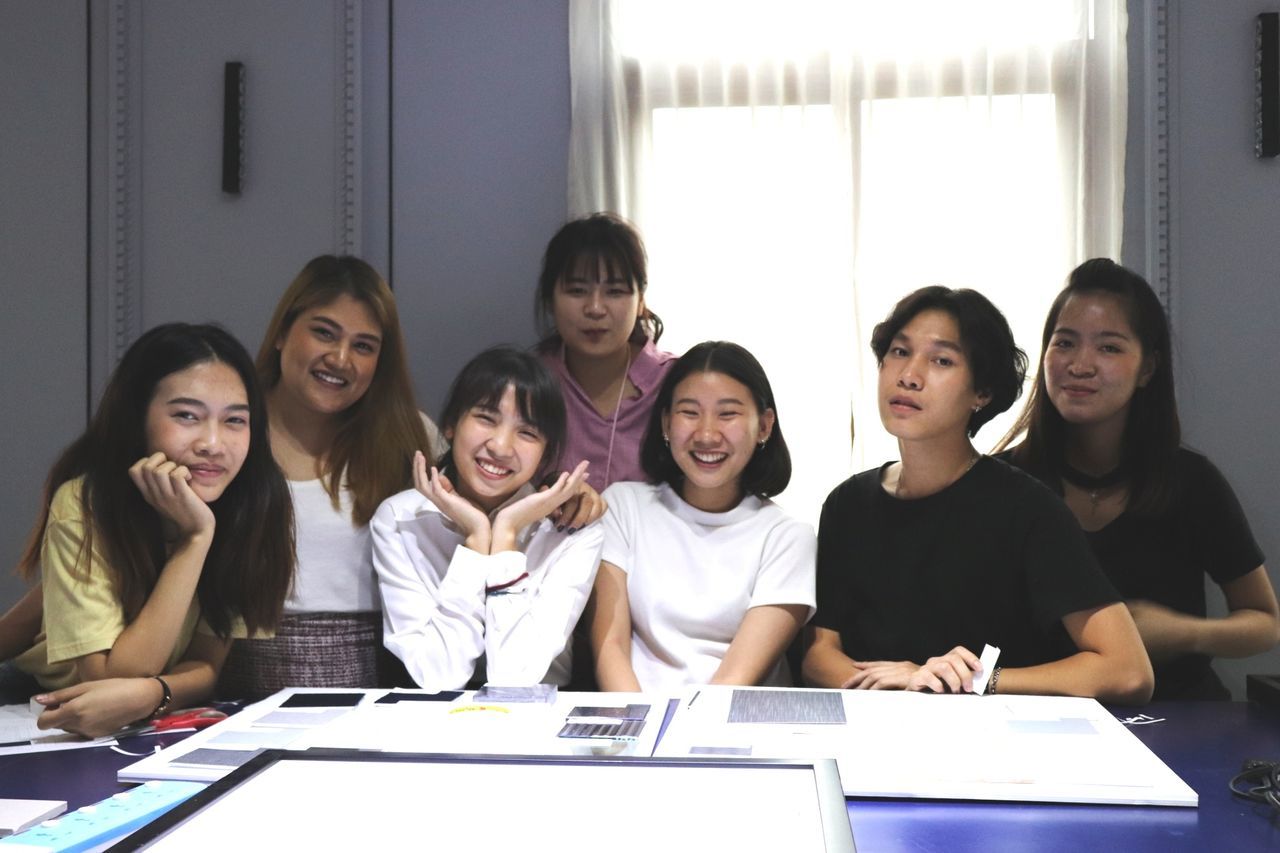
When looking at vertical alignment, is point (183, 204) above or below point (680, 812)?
above

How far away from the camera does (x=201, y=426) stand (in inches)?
69.4

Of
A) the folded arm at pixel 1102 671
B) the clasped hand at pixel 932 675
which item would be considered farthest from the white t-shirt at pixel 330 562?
the folded arm at pixel 1102 671

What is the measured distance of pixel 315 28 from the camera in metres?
3.07

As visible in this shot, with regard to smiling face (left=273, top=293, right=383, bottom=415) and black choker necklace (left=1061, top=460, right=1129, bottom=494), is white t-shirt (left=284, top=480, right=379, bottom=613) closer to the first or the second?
smiling face (left=273, top=293, right=383, bottom=415)

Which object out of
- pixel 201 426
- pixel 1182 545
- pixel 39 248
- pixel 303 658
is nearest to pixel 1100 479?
pixel 1182 545

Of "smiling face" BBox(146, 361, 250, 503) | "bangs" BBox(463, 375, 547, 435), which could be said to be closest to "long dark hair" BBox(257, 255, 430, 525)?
"bangs" BBox(463, 375, 547, 435)

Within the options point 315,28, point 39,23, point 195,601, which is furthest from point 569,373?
point 39,23

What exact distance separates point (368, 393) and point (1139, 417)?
63.2 inches

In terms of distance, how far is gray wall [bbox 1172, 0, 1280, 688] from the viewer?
9.34 feet

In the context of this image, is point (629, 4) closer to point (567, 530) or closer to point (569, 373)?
point (569, 373)

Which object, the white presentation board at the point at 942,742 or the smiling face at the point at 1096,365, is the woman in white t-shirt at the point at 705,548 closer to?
the white presentation board at the point at 942,742

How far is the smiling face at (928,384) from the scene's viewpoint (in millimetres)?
1937

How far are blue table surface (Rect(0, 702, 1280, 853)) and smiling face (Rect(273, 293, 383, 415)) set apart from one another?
0.97m

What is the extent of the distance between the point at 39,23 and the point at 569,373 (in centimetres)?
193
